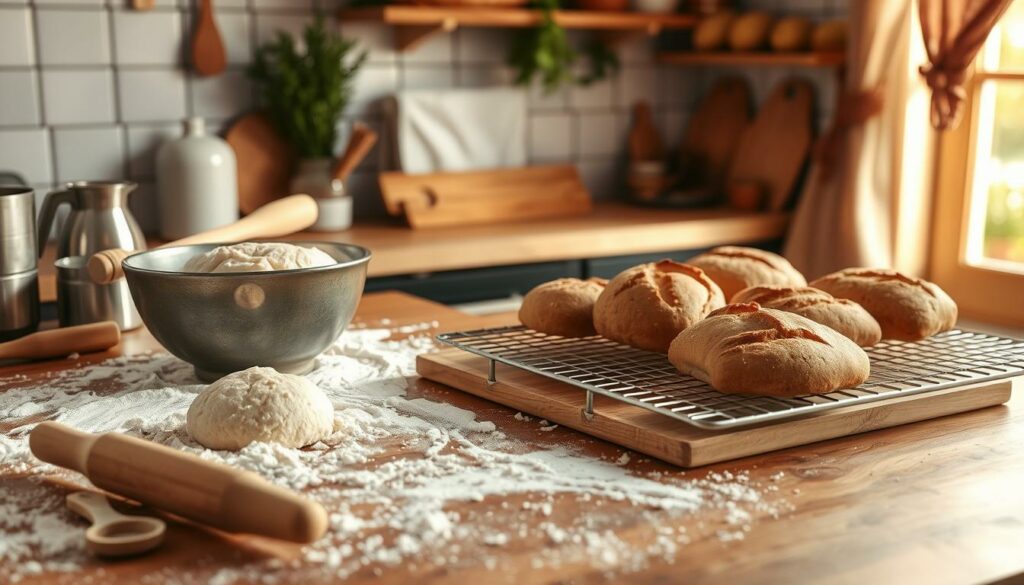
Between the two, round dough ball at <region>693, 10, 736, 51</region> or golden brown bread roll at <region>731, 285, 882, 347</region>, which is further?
round dough ball at <region>693, 10, 736, 51</region>

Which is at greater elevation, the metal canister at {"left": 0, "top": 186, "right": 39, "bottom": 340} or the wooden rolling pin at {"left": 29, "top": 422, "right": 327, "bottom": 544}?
the metal canister at {"left": 0, "top": 186, "right": 39, "bottom": 340}

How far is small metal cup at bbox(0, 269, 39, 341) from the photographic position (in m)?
1.33

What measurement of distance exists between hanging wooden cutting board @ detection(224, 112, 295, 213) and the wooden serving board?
1630 mm

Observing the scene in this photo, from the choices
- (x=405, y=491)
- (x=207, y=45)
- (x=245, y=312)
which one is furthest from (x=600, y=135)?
(x=405, y=491)

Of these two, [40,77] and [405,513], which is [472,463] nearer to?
[405,513]

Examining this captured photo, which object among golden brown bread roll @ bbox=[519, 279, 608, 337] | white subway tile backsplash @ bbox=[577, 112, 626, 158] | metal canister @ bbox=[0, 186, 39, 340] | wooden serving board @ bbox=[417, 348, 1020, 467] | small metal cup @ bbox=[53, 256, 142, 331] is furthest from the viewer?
white subway tile backsplash @ bbox=[577, 112, 626, 158]

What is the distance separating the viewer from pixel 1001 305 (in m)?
2.54

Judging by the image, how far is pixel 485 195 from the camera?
2854 mm

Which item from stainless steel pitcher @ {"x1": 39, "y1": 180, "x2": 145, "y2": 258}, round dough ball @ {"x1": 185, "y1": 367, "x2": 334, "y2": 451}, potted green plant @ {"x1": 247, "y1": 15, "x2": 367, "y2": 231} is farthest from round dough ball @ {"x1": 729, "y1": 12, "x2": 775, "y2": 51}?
round dough ball @ {"x1": 185, "y1": 367, "x2": 334, "y2": 451}

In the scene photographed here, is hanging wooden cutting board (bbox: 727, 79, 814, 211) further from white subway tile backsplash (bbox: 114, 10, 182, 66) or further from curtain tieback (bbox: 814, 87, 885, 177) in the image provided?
white subway tile backsplash (bbox: 114, 10, 182, 66)

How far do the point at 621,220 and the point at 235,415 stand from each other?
1969mm

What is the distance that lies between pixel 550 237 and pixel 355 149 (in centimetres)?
50

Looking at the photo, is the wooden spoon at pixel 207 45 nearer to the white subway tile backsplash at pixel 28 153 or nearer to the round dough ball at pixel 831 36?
the white subway tile backsplash at pixel 28 153

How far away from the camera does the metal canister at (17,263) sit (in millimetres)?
1291
